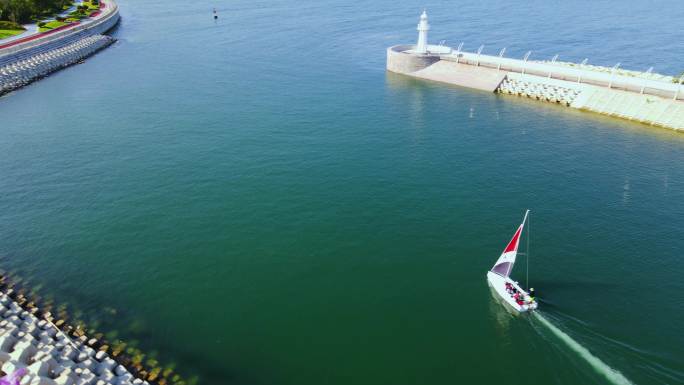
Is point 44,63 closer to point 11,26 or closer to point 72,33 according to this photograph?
point 72,33

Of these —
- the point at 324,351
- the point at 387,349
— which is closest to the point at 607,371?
the point at 387,349

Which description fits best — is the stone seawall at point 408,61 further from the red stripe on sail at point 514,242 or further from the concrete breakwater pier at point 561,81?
the red stripe on sail at point 514,242

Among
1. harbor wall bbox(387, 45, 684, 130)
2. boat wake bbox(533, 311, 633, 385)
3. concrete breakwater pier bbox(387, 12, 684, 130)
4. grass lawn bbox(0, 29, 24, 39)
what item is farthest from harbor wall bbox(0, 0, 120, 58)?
boat wake bbox(533, 311, 633, 385)

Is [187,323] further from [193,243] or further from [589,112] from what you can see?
[589,112]

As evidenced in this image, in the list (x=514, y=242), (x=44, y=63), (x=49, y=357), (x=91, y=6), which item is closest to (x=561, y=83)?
(x=514, y=242)

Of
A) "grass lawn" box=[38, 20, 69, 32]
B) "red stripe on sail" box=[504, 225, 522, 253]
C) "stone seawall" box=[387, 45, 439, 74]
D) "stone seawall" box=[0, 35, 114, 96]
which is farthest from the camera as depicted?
"grass lawn" box=[38, 20, 69, 32]

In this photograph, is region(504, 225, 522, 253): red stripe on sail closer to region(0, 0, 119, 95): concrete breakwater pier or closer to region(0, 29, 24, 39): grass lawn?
region(0, 0, 119, 95): concrete breakwater pier

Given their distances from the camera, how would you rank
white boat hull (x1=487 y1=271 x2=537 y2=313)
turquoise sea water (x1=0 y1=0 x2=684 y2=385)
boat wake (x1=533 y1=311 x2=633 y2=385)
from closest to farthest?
boat wake (x1=533 y1=311 x2=633 y2=385) < turquoise sea water (x1=0 y1=0 x2=684 y2=385) < white boat hull (x1=487 y1=271 x2=537 y2=313)
